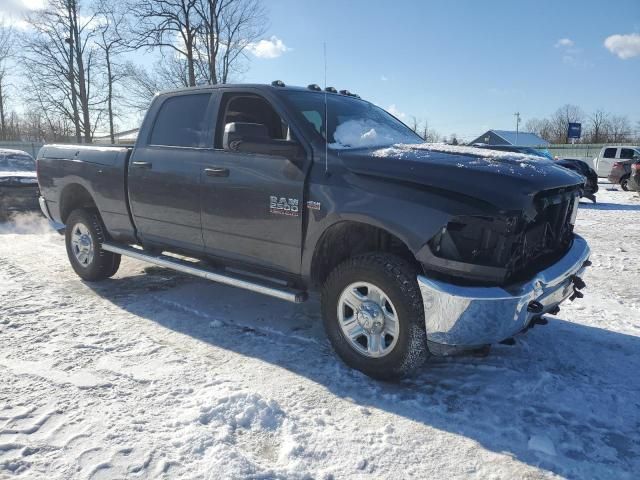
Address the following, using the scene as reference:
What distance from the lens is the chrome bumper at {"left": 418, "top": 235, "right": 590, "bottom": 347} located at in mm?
2682

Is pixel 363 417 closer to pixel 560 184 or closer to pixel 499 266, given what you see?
pixel 499 266

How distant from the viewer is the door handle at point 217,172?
3.90 m

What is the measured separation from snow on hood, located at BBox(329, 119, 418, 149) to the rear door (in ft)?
72.2

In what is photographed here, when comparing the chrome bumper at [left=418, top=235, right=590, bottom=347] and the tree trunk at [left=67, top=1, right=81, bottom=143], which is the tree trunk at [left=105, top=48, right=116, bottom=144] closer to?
the tree trunk at [left=67, top=1, right=81, bottom=143]

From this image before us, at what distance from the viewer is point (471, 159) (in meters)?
3.15

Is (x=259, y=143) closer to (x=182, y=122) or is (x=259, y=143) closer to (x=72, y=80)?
(x=182, y=122)

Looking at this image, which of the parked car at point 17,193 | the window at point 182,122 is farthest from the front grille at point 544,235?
the parked car at point 17,193

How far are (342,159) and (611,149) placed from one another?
24.5 meters

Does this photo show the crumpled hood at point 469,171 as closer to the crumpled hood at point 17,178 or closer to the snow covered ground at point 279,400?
Result: the snow covered ground at point 279,400

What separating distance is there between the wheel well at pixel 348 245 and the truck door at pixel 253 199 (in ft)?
0.55

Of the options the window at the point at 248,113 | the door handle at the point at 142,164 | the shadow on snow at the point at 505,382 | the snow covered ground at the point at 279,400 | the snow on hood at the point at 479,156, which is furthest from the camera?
the door handle at the point at 142,164

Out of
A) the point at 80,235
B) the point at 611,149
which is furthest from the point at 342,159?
the point at 611,149

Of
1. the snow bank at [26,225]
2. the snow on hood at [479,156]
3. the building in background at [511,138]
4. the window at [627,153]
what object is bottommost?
the snow bank at [26,225]

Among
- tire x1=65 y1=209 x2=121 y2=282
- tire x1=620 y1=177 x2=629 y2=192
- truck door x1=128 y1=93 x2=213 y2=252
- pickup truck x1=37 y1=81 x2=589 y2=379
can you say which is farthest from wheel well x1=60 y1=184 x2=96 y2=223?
tire x1=620 y1=177 x2=629 y2=192
